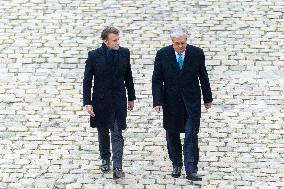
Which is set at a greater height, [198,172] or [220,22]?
[220,22]

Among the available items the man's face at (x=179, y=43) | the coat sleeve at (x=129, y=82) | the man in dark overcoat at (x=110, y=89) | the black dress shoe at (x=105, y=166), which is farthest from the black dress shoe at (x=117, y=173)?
the man's face at (x=179, y=43)

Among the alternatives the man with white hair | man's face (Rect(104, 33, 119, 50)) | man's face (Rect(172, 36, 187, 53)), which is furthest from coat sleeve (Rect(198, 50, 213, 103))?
man's face (Rect(104, 33, 119, 50))

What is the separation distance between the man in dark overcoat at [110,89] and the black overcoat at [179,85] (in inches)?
16.1

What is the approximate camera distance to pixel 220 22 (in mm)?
14680

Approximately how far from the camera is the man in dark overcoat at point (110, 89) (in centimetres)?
933

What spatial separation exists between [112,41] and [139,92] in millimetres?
3023

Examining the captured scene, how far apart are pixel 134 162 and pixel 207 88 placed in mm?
1479

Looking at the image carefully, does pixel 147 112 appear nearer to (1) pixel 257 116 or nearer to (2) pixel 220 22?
(1) pixel 257 116

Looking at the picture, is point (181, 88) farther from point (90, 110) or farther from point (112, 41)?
point (90, 110)

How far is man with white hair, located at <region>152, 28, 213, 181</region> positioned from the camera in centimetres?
920

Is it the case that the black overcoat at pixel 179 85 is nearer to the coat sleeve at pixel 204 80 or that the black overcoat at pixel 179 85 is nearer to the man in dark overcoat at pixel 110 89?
the coat sleeve at pixel 204 80

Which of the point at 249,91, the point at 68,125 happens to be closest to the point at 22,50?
the point at 68,125

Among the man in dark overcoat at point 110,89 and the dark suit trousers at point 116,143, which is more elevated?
the man in dark overcoat at point 110,89

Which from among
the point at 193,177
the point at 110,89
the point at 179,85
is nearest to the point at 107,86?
the point at 110,89
